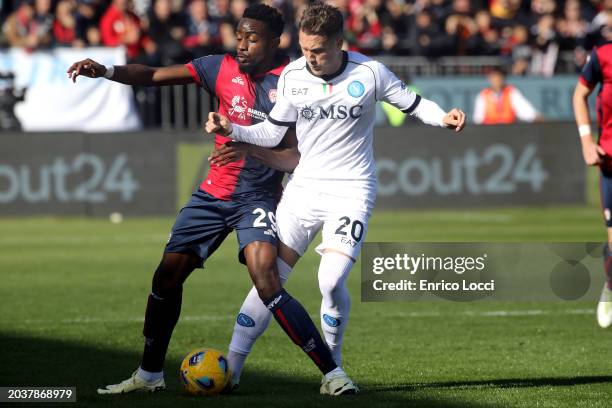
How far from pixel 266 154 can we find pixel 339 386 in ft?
4.74

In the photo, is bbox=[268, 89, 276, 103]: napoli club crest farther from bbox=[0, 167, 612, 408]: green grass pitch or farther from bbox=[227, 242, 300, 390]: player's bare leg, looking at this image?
bbox=[0, 167, 612, 408]: green grass pitch

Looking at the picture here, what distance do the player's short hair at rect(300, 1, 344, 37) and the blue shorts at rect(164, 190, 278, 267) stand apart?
3.68ft

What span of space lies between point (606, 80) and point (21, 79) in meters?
13.1

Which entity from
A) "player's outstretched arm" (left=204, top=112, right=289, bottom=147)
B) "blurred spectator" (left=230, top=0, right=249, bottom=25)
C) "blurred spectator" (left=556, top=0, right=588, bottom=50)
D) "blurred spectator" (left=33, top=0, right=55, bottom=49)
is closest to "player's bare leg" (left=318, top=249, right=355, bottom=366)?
"player's outstretched arm" (left=204, top=112, right=289, bottom=147)

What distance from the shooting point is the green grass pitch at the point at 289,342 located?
7.08m

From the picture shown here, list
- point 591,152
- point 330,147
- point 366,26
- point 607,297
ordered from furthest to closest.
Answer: point 366,26 → point 607,297 → point 591,152 → point 330,147

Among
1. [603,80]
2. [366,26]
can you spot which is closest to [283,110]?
[603,80]

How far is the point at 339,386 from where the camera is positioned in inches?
271

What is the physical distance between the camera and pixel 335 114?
705cm

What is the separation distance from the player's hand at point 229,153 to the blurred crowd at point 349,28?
1382 centimetres

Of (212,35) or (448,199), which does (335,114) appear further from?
(212,35)

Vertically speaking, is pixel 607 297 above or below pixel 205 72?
below

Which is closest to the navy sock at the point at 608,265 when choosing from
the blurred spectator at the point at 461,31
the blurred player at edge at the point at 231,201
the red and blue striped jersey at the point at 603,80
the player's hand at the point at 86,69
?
the red and blue striped jersey at the point at 603,80

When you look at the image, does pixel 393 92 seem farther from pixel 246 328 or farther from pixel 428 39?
pixel 428 39
